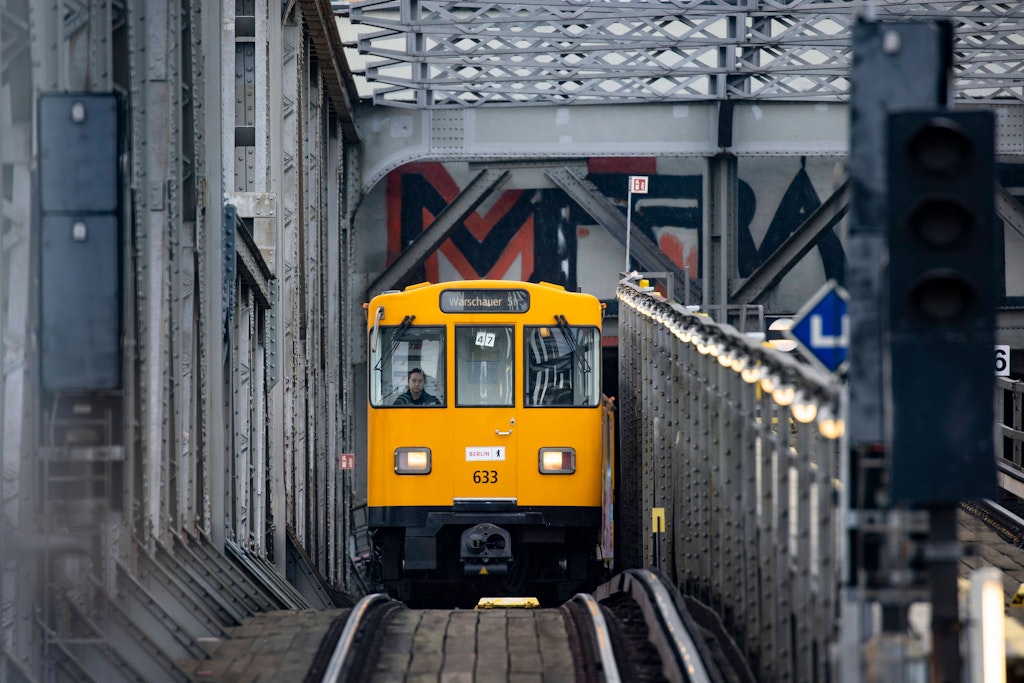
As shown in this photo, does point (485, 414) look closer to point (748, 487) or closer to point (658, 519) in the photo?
point (658, 519)

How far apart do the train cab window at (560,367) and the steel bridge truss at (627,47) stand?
Answer: 7.40 m

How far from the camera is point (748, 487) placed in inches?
344

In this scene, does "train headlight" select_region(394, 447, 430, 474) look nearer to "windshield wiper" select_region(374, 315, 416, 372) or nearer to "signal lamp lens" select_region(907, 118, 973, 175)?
"windshield wiper" select_region(374, 315, 416, 372)

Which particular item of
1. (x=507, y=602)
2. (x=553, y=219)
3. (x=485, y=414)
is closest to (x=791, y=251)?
(x=553, y=219)

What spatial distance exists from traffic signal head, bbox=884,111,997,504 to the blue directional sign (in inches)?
66.3

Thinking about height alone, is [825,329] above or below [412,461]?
above

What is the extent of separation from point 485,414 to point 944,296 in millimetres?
10852

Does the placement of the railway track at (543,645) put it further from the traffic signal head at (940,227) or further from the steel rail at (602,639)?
the traffic signal head at (940,227)

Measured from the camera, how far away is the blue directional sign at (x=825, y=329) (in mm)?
7070

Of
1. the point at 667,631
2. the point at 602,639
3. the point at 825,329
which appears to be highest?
the point at 825,329

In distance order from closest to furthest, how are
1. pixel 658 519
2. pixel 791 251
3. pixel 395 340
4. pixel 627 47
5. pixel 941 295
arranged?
1. pixel 941 295
2. pixel 658 519
3. pixel 395 340
4. pixel 627 47
5. pixel 791 251

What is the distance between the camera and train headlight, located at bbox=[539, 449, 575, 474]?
52.6 ft

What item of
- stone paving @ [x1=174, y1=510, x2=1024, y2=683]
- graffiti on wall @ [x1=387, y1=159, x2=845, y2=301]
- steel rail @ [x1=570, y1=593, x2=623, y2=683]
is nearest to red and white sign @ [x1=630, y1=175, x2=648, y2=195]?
graffiti on wall @ [x1=387, y1=159, x2=845, y2=301]

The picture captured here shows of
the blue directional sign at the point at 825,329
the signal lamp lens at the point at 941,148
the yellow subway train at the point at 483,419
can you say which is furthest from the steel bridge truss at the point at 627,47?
the signal lamp lens at the point at 941,148
